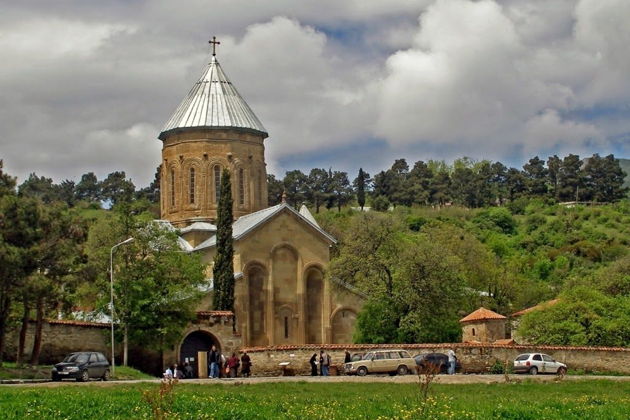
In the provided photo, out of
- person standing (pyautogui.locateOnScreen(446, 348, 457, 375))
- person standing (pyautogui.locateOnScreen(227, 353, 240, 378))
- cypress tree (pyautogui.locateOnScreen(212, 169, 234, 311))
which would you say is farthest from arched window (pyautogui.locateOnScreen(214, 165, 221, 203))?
person standing (pyautogui.locateOnScreen(446, 348, 457, 375))

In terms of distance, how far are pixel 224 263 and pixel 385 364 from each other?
11.6 metres

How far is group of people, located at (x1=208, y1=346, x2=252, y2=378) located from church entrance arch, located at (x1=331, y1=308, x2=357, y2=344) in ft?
40.3

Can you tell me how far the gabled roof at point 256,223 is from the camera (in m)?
47.7

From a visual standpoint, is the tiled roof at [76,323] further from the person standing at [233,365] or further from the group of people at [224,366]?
the person standing at [233,365]

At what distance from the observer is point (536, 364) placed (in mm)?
34312

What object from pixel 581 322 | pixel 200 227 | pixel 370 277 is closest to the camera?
pixel 581 322

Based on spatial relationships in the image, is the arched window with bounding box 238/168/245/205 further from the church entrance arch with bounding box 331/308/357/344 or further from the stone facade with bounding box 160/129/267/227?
the church entrance arch with bounding box 331/308/357/344

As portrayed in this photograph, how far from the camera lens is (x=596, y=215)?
104 metres

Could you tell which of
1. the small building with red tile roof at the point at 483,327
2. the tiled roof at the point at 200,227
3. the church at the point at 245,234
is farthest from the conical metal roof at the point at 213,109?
the small building with red tile roof at the point at 483,327

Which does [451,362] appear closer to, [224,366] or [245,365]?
[245,365]

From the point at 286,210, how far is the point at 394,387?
77.6 ft

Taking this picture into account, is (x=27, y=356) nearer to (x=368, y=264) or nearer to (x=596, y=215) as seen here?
(x=368, y=264)

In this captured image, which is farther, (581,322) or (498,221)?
(498,221)

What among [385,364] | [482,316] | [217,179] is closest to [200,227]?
[217,179]
